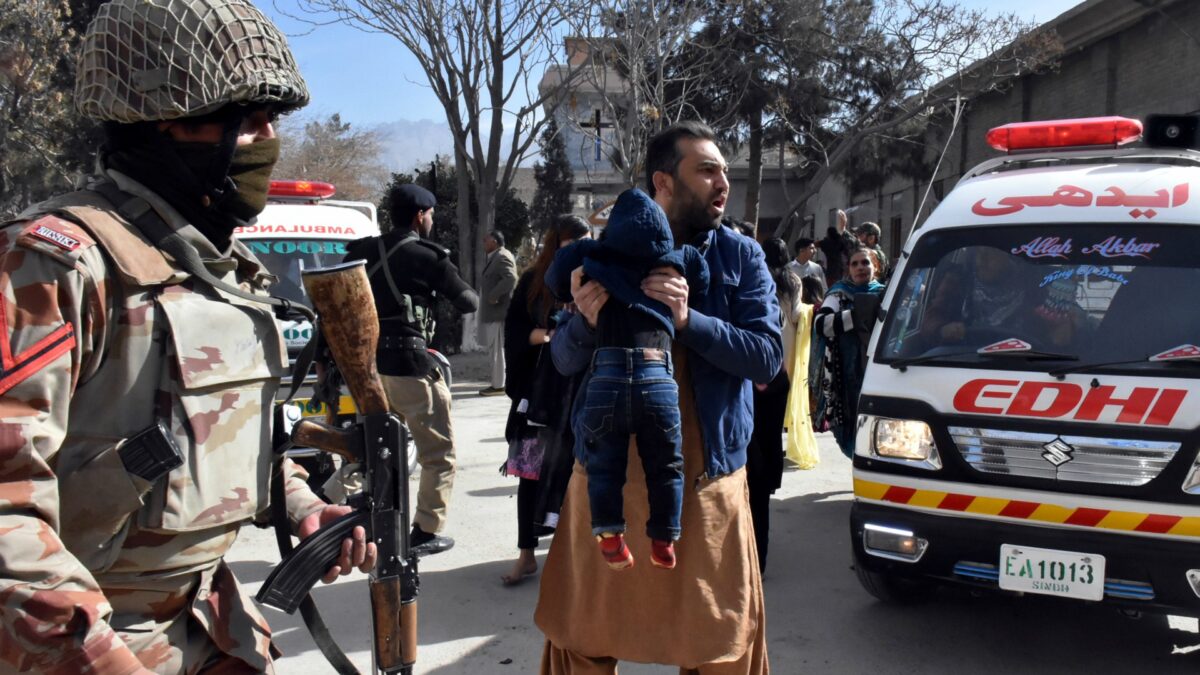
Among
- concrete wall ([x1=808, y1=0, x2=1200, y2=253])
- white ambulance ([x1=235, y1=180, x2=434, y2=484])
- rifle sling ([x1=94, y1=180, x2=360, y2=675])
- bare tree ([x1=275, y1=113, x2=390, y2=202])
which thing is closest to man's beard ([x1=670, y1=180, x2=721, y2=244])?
rifle sling ([x1=94, y1=180, x2=360, y2=675])

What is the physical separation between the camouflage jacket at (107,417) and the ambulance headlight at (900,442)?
2775mm

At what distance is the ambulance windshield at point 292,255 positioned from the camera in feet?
22.8

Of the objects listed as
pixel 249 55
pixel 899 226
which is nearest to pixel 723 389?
pixel 249 55

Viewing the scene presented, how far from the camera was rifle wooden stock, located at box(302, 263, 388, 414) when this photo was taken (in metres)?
1.90

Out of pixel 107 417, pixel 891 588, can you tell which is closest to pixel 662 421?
pixel 107 417

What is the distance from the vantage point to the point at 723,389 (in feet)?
8.10

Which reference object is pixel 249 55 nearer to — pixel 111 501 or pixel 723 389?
pixel 111 501

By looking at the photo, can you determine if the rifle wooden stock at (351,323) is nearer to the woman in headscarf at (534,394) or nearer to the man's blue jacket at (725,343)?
the man's blue jacket at (725,343)

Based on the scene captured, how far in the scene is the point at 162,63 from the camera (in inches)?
63.3


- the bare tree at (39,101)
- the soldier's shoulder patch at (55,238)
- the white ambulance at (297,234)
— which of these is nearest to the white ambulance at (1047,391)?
the soldier's shoulder patch at (55,238)

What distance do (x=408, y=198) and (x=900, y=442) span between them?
294cm

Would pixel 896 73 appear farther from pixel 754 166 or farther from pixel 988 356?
pixel 988 356

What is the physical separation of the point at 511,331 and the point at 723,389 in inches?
86.9

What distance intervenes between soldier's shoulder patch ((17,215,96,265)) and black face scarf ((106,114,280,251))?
0.23m
